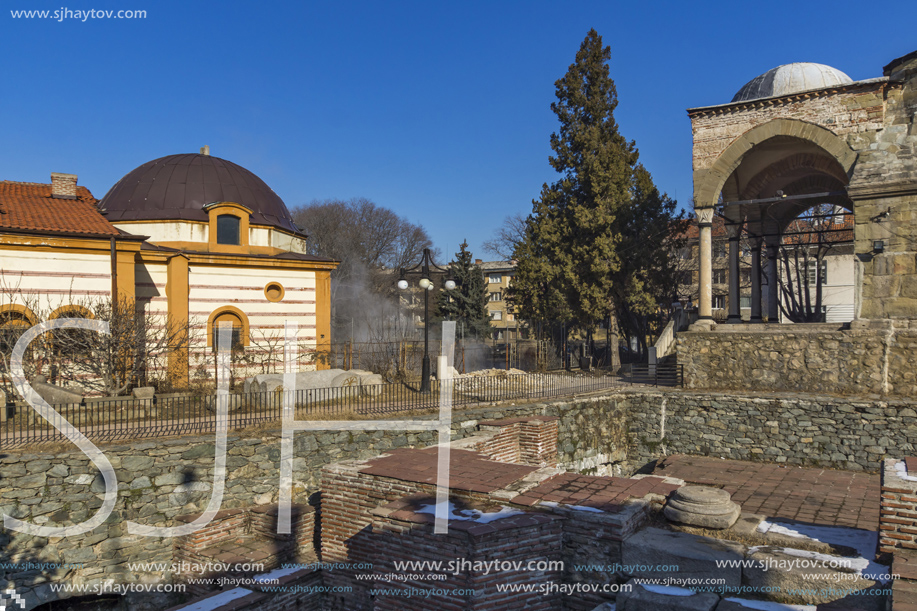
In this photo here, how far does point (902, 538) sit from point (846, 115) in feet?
42.2

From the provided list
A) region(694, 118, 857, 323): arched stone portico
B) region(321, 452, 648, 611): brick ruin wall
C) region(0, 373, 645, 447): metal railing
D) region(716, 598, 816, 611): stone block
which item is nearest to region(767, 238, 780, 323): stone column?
region(694, 118, 857, 323): arched stone portico

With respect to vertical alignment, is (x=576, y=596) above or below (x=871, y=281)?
below

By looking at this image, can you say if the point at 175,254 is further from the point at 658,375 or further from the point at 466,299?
the point at 466,299

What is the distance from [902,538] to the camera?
485 centimetres

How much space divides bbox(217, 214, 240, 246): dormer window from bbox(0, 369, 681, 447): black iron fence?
6.91m

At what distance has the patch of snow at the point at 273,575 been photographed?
673cm

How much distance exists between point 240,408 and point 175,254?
7010 millimetres

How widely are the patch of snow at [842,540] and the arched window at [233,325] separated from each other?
15.5 metres

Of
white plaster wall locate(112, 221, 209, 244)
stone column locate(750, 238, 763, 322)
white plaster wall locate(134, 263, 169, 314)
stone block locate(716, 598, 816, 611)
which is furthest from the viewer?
stone column locate(750, 238, 763, 322)

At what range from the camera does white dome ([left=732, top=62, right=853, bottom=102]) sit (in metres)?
16.3

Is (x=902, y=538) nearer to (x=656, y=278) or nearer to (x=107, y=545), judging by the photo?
(x=107, y=545)

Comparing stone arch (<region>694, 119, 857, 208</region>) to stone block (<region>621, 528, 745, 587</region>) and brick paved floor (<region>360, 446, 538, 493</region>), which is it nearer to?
brick paved floor (<region>360, 446, 538, 493</region>)

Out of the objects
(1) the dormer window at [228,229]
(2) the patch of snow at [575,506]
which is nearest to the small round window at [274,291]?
(1) the dormer window at [228,229]

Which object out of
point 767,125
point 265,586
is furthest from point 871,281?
point 265,586
